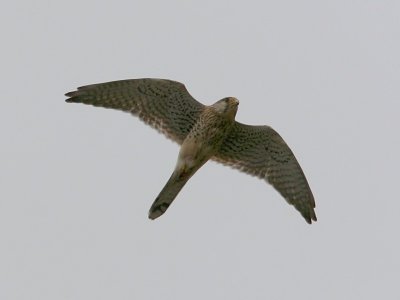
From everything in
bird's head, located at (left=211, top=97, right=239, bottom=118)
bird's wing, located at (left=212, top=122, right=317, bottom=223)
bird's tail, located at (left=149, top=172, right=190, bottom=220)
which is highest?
bird's head, located at (left=211, top=97, right=239, bottom=118)

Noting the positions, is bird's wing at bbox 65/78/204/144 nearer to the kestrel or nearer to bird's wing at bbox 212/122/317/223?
the kestrel

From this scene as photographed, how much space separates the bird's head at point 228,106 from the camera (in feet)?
58.9

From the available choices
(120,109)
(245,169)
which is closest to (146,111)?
(120,109)

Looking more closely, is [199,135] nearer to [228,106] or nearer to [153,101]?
[228,106]

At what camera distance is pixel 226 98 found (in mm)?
17969

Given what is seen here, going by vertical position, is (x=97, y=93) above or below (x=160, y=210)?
above

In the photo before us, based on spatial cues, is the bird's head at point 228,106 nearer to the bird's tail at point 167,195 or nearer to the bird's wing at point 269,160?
the bird's wing at point 269,160

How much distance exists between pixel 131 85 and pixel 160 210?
6.02ft

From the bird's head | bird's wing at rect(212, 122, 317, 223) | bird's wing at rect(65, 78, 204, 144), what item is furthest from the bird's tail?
the bird's head

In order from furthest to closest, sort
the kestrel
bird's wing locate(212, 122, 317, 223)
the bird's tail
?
bird's wing locate(212, 122, 317, 223) < the kestrel < the bird's tail

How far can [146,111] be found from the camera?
59.6 feet

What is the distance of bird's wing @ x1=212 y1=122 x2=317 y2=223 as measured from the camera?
1839cm

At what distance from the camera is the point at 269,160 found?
1861 cm

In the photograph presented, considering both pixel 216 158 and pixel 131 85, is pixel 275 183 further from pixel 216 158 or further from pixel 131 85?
pixel 131 85
